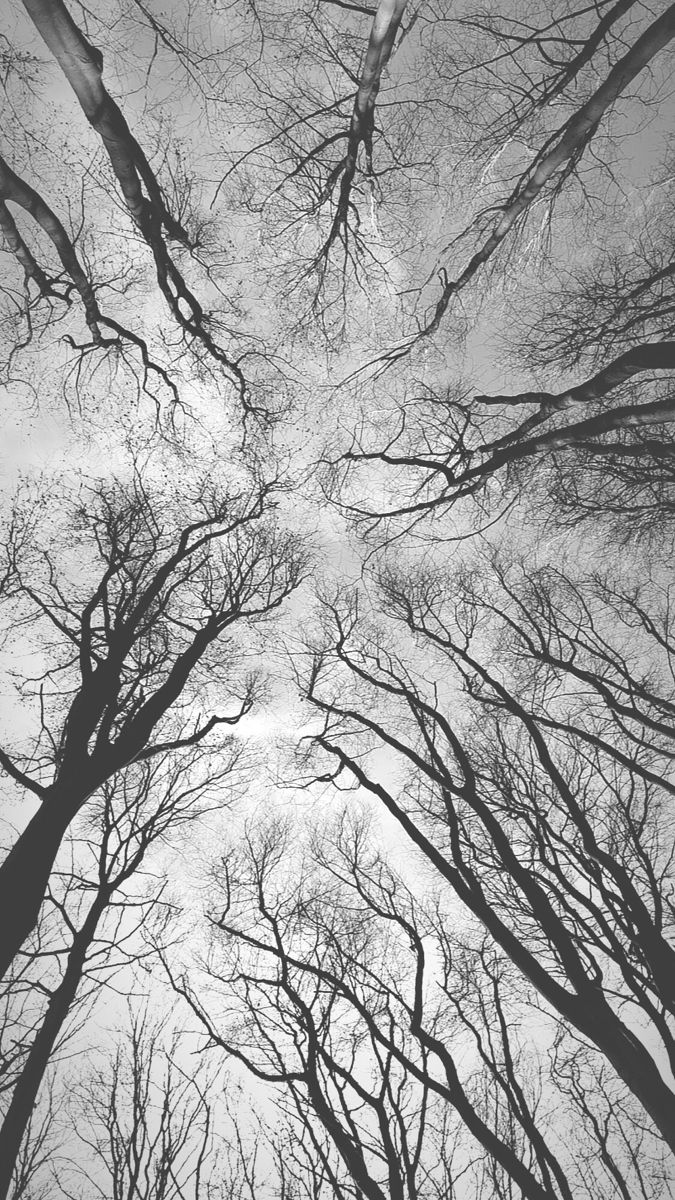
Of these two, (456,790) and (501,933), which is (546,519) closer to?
(456,790)

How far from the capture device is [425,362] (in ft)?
23.3

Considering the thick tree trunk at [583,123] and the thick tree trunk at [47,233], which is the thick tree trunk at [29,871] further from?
the thick tree trunk at [583,123]

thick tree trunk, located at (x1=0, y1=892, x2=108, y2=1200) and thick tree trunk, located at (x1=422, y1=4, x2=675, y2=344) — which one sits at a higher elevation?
thick tree trunk, located at (x1=422, y1=4, x2=675, y2=344)

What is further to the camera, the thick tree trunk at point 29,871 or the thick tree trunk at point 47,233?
the thick tree trunk at point 47,233

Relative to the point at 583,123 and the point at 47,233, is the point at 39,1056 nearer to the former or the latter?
the point at 47,233

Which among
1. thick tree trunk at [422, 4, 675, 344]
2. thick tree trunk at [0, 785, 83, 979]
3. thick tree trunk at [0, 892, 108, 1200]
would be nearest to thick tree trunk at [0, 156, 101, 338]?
thick tree trunk at [422, 4, 675, 344]

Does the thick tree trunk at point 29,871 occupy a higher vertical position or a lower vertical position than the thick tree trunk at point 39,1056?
higher

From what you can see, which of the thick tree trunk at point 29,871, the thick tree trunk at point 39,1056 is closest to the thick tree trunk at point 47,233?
the thick tree trunk at point 29,871

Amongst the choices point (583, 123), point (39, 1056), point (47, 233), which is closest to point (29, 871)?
point (39, 1056)

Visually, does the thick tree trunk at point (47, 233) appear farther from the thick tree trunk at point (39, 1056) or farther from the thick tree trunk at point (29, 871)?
the thick tree trunk at point (39, 1056)

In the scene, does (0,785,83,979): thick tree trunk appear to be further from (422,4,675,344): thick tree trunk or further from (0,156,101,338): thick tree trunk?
(422,4,675,344): thick tree trunk

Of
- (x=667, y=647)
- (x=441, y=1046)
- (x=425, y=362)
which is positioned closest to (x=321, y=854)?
(x=441, y=1046)

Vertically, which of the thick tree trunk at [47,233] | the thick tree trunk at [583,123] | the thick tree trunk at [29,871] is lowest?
the thick tree trunk at [29,871]

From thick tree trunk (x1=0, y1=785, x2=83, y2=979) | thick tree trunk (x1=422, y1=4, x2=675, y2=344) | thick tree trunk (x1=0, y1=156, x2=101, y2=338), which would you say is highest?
thick tree trunk (x1=422, y1=4, x2=675, y2=344)
